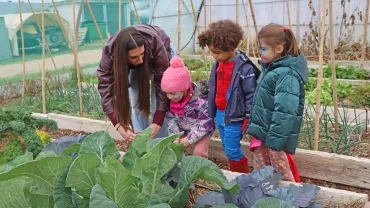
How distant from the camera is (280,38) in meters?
1.95

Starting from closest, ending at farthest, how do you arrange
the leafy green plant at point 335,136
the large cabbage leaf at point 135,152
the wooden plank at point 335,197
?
the large cabbage leaf at point 135,152
the wooden plank at point 335,197
the leafy green plant at point 335,136

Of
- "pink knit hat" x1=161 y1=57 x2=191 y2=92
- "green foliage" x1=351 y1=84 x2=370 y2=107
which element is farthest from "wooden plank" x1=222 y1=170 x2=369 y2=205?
"green foliage" x1=351 y1=84 x2=370 y2=107

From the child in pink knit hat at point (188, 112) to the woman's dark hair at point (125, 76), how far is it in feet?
0.55

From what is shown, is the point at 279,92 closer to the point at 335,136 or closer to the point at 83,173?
the point at 83,173

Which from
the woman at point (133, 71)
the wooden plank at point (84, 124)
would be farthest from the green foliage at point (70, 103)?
the woman at point (133, 71)

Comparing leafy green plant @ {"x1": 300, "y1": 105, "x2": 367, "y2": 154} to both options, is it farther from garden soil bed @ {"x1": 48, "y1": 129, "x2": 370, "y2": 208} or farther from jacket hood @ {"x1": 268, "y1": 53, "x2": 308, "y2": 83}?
jacket hood @ {"x1": 268, "y1": 53, "x2": 308, "y2": 83}

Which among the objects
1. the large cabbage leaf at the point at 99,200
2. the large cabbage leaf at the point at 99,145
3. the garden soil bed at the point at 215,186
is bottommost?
the garden soil bed at the point at 215,186

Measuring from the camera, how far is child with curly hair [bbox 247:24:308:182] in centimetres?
189

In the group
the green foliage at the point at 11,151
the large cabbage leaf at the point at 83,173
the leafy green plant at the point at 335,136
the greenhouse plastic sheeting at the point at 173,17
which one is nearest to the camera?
the large cabbage leaf at the point at 83,173

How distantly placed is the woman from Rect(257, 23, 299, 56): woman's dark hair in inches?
26.8

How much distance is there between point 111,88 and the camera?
250 cm

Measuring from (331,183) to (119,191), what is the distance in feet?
5.23

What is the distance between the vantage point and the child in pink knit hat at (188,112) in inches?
91.1

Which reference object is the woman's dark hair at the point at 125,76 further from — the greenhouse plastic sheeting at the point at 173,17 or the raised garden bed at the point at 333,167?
the greenhouse plastic sheeting at the point at 173,17
